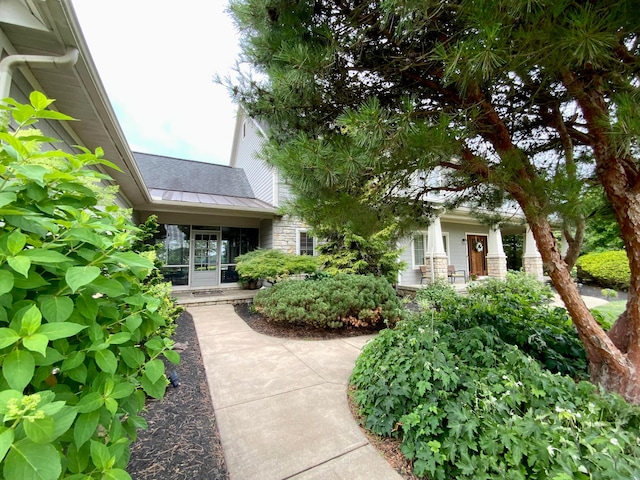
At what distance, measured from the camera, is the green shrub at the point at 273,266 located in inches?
281

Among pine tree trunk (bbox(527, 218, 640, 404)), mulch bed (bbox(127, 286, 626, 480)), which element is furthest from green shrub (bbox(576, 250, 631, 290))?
mulch bed (bbox(127, 286, 626, 480))

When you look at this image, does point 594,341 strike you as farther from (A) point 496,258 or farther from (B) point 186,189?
(B) point 186,189

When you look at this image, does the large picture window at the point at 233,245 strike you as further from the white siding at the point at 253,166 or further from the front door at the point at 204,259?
the white siding at the point at 253,166

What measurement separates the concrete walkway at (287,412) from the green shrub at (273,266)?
2.59m

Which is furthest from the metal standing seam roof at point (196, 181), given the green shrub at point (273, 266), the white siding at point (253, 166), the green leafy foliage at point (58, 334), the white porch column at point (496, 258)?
the white porch column at point (496, 258)

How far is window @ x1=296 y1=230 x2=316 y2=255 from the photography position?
10117mm

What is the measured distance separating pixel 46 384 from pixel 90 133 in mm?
3997

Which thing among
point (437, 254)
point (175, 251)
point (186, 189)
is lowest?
point (437, 254)

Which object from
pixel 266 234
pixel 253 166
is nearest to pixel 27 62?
pixel 266 234

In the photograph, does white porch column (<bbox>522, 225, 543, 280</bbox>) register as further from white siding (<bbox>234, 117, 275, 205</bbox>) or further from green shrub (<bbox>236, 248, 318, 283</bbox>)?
white siding (<bbox>234, 117, 275, 205</bbox>)

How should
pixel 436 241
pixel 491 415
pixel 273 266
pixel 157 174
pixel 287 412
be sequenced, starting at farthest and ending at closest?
pixel 157 174, pixel 436 241, pixel 273 266, pixel 287 412, pixel 491 415

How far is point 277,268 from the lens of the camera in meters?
7.20

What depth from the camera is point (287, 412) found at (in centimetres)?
256

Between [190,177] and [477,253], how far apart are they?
1349 cm
